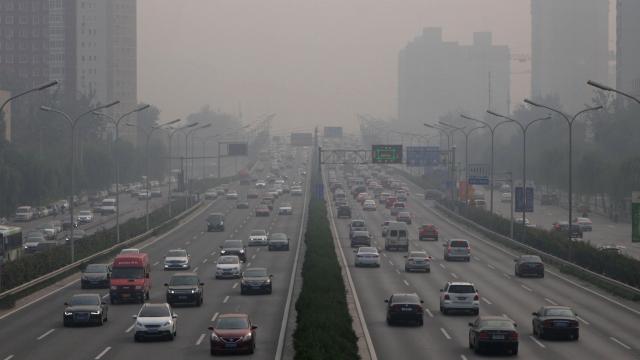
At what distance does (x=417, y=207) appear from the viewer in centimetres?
13412

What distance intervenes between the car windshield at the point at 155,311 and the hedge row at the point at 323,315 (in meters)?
4.45

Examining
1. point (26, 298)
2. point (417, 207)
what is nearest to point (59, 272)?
point (26, 298)

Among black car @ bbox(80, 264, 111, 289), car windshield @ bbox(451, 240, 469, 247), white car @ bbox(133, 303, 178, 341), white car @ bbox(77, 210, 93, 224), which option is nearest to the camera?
white car @ bbox(133, 303, 178, 341)

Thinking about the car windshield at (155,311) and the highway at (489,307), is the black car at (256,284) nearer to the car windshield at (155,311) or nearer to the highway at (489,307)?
the highway at (489,307)

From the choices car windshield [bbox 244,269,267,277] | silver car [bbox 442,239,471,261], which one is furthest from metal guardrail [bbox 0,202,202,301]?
silver car [bbox 442,239,471,261]

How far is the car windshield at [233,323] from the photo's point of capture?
111 ft

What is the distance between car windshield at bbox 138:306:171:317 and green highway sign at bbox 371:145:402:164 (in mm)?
75955

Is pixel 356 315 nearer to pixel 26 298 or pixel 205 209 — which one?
pixel 26 298

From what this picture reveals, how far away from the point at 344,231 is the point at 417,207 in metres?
37.3

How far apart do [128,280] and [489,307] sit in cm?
1583

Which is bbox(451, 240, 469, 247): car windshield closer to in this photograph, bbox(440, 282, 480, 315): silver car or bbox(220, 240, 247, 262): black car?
bbox(220, 240, 247, 262): black car

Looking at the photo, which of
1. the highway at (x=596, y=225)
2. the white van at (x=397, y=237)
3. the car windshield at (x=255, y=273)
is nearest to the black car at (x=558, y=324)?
the car windshield at (x=255, y=273)

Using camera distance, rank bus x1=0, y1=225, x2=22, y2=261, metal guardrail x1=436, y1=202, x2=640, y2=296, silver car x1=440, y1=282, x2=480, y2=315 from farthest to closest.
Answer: bus x1=0, y1=225, x2=22, y2=261 → metal guardrail x1=436, y1=202, x2=640, y2=296 → silver car x1=440, y1=282, x2=480, y2=315

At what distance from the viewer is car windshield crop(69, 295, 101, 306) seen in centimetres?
4172
